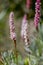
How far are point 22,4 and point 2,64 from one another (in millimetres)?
1774

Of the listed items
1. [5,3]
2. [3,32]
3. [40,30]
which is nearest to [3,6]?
[5,3]

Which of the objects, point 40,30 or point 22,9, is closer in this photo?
point 40,30

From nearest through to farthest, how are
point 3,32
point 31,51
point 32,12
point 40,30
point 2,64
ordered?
point 2,64
point 31,51
point 40,30
point 32,12
point 3,32

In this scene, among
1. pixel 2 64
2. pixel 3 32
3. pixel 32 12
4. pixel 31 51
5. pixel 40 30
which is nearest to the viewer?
pixel 2 64

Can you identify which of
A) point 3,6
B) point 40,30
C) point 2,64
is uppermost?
point 3,6

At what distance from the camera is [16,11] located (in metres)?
3.17

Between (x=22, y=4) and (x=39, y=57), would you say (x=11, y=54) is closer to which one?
(x=39, y=57)

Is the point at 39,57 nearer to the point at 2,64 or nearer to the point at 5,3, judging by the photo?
the point at 2,64

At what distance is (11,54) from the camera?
140cm

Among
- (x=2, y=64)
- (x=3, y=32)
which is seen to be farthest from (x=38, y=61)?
(x=3, y=32)

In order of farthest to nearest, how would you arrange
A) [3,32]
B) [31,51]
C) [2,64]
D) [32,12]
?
[3,32], [32,12], [31,51], [2,64]

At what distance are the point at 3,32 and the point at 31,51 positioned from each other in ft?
5.01

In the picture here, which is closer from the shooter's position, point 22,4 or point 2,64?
point 2,64

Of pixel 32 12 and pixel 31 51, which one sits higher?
pixel 32 12
